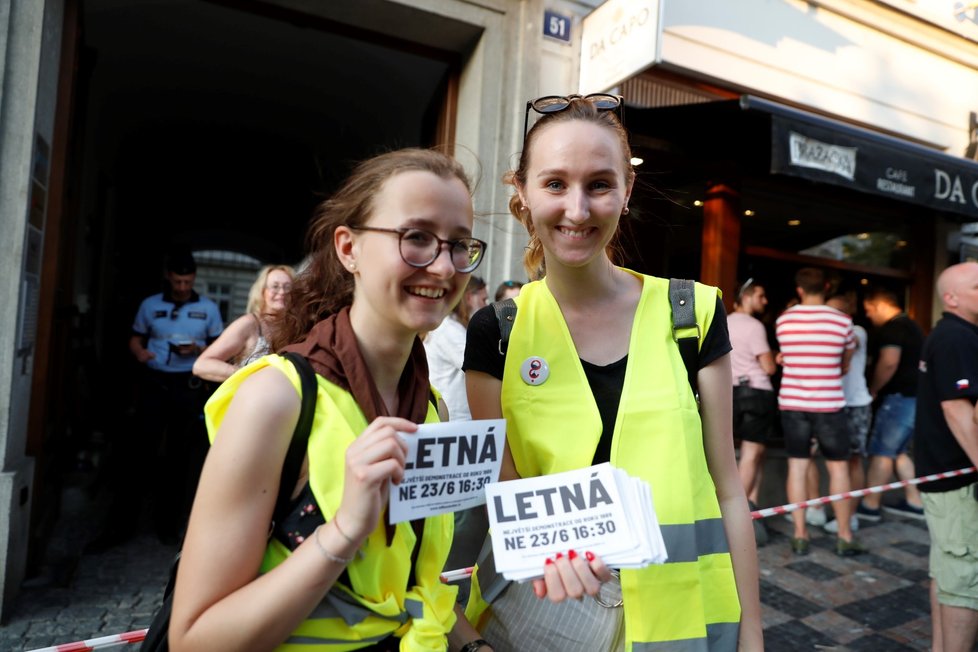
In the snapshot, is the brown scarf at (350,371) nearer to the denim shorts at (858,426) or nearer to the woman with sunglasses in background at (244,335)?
the woman with sunglasses in background at (244,335)

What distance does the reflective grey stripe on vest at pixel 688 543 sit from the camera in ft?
4.05

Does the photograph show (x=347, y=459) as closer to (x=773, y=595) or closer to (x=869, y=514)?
(x=773, y=595)

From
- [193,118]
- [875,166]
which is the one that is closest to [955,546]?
[875,166]

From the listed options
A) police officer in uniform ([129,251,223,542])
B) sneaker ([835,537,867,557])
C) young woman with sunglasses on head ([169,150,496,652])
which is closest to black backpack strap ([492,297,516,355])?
young woman with sunglasses on head ([169,150,496,652])

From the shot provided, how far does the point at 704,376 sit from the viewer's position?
1.39 meters

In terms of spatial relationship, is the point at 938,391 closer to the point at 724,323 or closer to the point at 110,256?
the point at 724,323

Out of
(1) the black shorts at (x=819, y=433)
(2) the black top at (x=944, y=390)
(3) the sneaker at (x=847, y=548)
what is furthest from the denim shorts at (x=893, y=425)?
(2) the black top at (x=944, y=390)

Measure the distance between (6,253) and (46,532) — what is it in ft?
6.64

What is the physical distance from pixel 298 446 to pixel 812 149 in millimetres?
5012

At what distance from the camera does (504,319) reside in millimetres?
1434

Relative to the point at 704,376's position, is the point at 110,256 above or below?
above

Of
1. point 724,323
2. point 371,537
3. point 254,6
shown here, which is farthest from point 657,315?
point 254,6

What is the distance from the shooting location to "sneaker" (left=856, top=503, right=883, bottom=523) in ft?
18.9

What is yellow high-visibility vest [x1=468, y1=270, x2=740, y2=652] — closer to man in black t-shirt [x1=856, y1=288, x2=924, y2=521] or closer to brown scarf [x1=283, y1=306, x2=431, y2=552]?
brown scarf [x1=283, y1=306, x2=431, y2=552]
